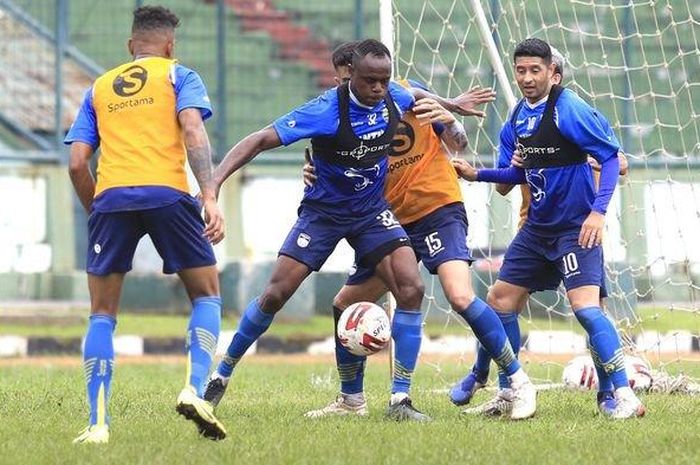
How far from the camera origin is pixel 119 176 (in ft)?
26.2

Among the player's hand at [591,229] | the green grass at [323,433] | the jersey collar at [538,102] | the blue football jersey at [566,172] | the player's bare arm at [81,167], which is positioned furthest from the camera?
the jersey collar at [538,102]

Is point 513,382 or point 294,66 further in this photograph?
point 294,66

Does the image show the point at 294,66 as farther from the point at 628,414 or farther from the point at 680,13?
the point at 628,414

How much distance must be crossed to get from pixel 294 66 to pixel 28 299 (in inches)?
202

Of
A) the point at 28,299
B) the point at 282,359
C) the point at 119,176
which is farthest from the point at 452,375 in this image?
the point at 28,299

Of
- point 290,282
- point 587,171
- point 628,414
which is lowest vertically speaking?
point 628,414

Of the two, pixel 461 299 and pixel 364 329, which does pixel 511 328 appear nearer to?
pixel 461 299

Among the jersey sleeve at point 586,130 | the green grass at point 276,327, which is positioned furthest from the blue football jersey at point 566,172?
the green grass at point 276,327

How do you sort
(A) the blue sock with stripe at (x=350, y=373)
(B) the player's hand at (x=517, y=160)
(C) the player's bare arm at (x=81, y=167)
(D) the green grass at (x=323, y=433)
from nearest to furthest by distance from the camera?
(D) the green grass at (x=323, y=433)
(C) the player's bare arm at (x=81, y=167)
(B) the player's hand at (x=517, y=160)
(A) the blue sock with stripe at (x=350, y=373)

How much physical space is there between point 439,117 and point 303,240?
3.59 ft

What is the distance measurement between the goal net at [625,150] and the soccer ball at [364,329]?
2.91 metres

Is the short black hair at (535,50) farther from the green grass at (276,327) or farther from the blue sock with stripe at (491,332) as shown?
the green grass at (276,327)

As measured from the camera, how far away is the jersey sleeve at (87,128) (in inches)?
322

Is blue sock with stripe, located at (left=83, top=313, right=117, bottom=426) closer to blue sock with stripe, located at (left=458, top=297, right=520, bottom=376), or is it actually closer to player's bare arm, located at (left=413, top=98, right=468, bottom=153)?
blue sock with stripe, located at (left=458, top=297, right=520, bottom=376)
